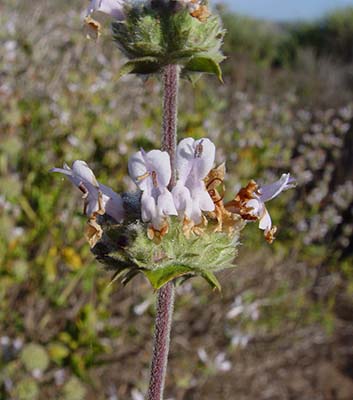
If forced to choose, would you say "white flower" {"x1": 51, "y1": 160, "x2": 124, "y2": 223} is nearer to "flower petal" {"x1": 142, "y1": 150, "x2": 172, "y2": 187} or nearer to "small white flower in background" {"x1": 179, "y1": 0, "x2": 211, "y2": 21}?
"flower petal" {"x1": 142, "y1": 150, "x2": 172, "y2": 187}

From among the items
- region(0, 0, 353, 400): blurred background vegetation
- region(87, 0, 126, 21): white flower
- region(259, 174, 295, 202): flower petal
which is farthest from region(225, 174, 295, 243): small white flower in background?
region(0, 0, 353, 400): blurred background vegetation

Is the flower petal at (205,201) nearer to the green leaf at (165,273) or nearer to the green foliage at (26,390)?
the green leaf at (165,273)

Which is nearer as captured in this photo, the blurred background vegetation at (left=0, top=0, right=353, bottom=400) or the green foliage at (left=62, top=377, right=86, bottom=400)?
the green foliage at (left=62, top=377, right=86, bottom=400)

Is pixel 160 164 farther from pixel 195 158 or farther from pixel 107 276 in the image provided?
pixel 107 276

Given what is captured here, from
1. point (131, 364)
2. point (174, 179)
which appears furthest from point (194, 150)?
point (131, 364)

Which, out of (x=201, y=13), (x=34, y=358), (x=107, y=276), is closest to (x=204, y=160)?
(x=201, y=13)

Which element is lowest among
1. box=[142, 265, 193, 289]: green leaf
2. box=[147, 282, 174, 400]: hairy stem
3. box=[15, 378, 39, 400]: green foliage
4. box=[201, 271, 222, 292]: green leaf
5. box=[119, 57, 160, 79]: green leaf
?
box=[15, 378, 39, 400]: green foliage

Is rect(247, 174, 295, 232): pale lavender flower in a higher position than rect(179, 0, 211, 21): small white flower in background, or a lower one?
lower

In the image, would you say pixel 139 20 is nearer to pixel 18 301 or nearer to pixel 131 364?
pixel 18 301

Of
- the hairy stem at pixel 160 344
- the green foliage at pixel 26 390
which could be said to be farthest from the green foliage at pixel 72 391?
the hairy stem at pixel 160 344
